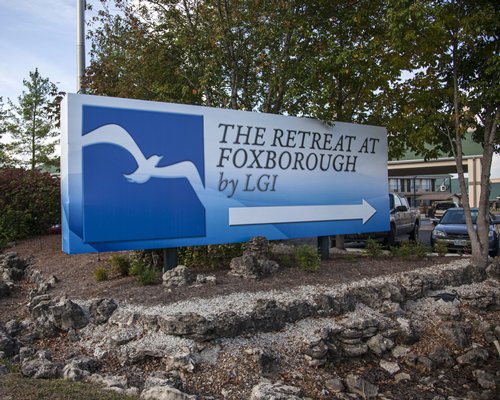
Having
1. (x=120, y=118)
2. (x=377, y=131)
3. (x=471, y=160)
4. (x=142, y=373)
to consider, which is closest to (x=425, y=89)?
(x=377, y=131)

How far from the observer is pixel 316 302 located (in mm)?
6828

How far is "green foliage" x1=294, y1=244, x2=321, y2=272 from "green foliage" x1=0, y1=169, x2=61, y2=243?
360 inches

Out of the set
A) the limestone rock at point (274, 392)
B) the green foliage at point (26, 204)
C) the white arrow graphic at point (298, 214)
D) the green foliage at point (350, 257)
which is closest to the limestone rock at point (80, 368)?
the limestone rock at point (274, 392)

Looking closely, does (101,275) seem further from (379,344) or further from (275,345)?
(379,344)

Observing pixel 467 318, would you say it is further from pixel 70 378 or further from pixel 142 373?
pixel 70 378

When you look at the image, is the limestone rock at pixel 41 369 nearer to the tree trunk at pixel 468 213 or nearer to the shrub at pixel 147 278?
the shrub at pixel 147 278

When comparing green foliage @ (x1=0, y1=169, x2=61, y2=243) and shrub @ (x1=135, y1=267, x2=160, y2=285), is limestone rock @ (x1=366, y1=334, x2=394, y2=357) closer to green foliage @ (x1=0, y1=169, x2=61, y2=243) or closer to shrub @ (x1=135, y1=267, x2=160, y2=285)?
shrub @ (x1=135, y1=267, x2=160, y2=285)

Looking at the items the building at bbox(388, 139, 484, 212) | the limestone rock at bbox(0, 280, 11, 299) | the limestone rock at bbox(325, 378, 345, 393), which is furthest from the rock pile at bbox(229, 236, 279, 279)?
the building at bbox(388, 139, 484, 212)

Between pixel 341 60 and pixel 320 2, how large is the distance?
1.88 metres

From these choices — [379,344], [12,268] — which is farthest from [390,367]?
[12,268]

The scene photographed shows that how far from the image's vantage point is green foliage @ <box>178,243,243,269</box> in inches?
343

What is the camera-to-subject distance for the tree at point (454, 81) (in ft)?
29.5

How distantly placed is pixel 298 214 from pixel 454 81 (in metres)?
4.20

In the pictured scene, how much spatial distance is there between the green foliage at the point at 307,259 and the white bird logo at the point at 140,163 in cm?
212
